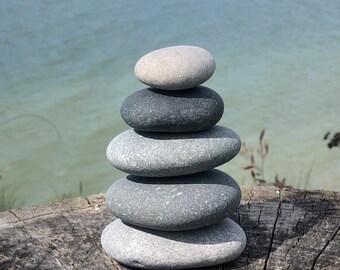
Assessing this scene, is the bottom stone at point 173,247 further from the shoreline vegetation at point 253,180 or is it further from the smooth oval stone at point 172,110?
the shoreline vegetation at point 253,180

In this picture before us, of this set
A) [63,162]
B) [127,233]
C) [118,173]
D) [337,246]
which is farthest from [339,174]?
[127,233]

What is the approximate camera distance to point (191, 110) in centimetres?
362

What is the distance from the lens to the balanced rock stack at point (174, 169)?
3611 millimetres

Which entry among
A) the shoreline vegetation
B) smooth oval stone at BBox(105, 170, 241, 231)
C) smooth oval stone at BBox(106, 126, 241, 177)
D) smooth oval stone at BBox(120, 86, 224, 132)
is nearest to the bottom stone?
smooth oval stone at BBox(105, 170, 241, 231)

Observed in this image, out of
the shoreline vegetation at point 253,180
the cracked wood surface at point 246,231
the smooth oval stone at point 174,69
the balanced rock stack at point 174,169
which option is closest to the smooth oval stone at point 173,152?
the balanced rock stack at point 174,169

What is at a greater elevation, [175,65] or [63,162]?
[175,65]

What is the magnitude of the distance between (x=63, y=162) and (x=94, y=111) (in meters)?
0.83

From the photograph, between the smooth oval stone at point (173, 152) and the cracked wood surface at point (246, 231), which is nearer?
the smooth oval stone at point (173, 152)

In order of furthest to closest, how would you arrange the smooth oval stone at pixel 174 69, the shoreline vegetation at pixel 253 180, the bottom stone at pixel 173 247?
the shoreline vegetation at pixel 253 180
the bottom stone at pixel 173 247
the smooth oval stone at pixel 174 69

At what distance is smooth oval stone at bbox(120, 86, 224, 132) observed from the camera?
3.60m

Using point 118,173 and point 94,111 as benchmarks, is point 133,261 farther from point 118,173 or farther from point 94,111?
point 94,111

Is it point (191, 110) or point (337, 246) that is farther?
point (337, 246)

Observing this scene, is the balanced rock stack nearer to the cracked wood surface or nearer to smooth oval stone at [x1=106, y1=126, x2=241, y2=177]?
smooth oval stone at [x1=106, y1=126, x2=241, y2=177]

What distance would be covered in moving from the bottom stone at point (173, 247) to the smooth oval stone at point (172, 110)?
0.56 metres
